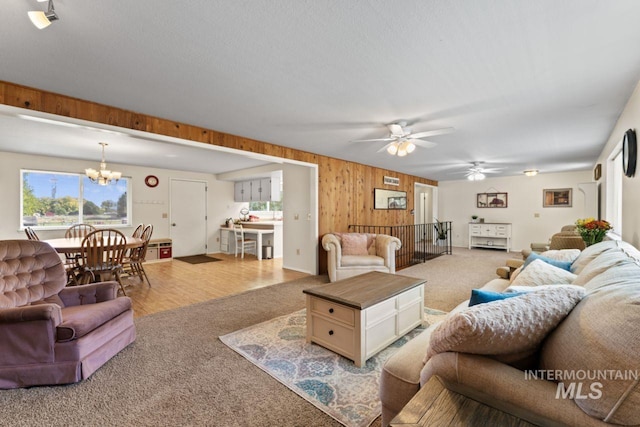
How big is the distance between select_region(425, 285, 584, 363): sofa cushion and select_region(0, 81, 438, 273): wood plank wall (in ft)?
11.6

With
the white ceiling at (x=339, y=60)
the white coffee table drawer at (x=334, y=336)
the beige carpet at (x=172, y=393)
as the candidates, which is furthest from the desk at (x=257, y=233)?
the white coffee table drawer at (x=334, y=336)

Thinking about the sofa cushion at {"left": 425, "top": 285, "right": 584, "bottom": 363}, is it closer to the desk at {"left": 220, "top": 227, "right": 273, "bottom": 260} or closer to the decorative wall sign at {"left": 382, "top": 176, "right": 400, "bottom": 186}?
the desk at {"left": 220, "top": 227, "right": 273, "bottom": 260}

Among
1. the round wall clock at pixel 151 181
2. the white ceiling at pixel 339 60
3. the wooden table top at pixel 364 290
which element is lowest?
the wooden table top at pixel 364 290

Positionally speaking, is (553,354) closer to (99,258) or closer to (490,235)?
(99,258)

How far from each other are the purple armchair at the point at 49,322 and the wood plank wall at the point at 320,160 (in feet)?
4.25

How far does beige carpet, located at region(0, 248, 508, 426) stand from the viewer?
1.63 metres

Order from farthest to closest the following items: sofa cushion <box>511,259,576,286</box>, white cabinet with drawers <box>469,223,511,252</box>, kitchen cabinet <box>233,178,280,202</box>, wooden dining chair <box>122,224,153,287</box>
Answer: white cabinet with drawers <box>469,223,511,252</box>
kitchen cabinet <box>233,178,280,202</box>
wooden dining chair <box>122,224,153,287</box>
sofa cushion <box>511,259,576,286</box>

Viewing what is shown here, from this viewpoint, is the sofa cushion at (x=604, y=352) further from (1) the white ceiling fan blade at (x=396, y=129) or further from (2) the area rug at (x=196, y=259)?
(2) the area rug at (x=196, y=259)

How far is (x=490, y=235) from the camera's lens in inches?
325

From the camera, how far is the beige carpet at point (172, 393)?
64.1 inches

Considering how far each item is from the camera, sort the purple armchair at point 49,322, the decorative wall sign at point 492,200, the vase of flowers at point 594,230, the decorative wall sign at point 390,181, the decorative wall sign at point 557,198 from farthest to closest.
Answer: the decorative wall sign at point 492,200
the decorative wall sign at point 557,198
the decorative wall sign at point 390,181
the vase of flowers at point 594,230
the purple armchair at point 49,322

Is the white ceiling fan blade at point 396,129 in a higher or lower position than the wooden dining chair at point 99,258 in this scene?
higher

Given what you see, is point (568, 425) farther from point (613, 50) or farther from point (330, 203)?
point (330, 203)

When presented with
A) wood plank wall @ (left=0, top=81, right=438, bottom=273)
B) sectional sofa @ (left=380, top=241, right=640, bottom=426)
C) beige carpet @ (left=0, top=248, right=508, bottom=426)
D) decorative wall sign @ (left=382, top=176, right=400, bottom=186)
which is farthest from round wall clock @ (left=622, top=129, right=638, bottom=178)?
decorative wall sign @ (left=382, top=176, right=400, bottom=186)
